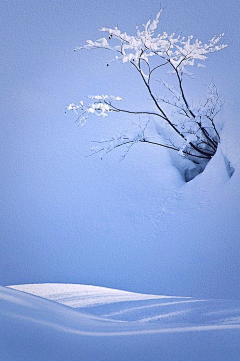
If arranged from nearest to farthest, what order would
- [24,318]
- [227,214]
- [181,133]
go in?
1. [24,318]
2. [227,214]
3. [181,133]

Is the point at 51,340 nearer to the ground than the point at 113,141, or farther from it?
nearer to the ground

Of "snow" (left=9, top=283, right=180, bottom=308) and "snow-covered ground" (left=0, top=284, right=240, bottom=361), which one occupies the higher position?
"snow" (left=9, top=283, right=180, bottom=308)

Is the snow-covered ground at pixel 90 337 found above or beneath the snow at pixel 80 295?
beneath

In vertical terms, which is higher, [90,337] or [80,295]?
[80,295]

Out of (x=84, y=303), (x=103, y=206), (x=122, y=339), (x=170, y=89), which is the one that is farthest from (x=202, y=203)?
(x=122, y=339)

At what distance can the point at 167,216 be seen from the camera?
289cm

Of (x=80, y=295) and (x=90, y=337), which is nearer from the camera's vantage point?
(x=90, y=337)

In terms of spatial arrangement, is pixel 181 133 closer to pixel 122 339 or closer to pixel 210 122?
pixel 210 122

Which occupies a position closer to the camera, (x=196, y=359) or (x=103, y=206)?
(x=196, y=359)

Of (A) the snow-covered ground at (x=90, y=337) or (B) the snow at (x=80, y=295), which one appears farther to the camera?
(B) the snow at (x=80, y=295)

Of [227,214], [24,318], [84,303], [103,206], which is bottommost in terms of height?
[24,318]

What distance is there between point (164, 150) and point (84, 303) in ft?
5.89

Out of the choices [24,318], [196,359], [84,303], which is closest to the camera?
[196,359]

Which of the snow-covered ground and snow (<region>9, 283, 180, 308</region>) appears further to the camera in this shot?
snow (<region>9, 283, 180, 308</region>)
